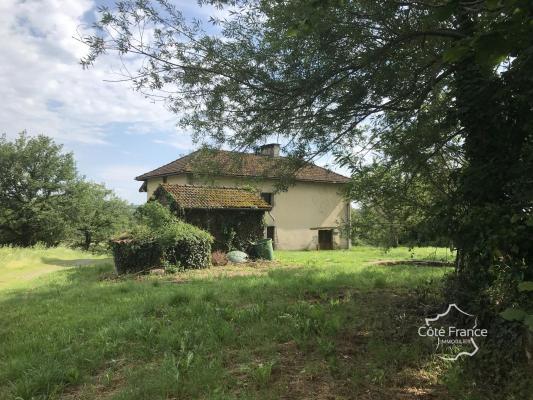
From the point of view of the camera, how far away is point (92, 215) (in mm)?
42969

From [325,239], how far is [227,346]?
25.6 m

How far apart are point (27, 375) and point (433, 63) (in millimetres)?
6497

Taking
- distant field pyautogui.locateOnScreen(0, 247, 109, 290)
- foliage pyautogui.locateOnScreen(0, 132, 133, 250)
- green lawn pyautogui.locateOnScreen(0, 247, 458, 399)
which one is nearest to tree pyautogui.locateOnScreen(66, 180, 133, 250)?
foliage pyautogui.locateOnScreen(0, 132, 133, 250)

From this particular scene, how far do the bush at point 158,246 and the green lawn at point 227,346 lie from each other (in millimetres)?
5880

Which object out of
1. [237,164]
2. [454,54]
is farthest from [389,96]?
[454,54]

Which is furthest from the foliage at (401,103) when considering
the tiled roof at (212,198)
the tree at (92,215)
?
the tree at (92,215)

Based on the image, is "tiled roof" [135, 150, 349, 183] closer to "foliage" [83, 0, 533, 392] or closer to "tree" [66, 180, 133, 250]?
"foliage" [83, 0, 533, 392]

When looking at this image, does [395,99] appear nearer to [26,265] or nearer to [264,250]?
[264,250]

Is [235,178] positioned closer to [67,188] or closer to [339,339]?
[339,339]

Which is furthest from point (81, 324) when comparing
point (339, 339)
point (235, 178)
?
point (339, 339)

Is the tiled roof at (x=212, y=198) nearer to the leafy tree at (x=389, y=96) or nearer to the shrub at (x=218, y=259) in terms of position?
the shrub at (x=218, y=259)

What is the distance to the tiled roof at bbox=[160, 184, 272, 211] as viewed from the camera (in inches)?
715

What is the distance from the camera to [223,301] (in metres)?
8.01

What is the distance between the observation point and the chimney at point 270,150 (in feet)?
22.7
